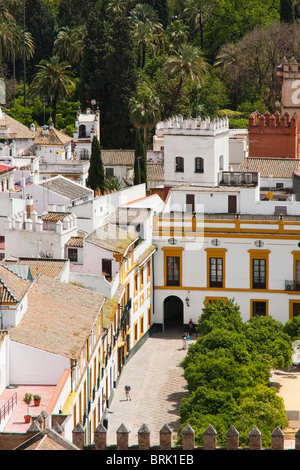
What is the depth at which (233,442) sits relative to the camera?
40.9m

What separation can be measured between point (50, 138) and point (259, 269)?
3512cm

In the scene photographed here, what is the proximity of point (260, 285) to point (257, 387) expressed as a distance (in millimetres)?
18629

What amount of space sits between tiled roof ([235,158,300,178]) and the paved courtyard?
16.1 metres

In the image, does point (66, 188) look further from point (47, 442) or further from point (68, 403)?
point (47, 442)

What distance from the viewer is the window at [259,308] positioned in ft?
249

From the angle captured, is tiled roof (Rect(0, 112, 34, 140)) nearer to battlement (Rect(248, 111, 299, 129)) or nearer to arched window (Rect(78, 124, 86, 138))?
arched window (Rect(78, 124, 86, 138))

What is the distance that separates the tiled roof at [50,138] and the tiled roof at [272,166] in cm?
2255

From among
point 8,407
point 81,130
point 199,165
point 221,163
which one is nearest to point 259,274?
point 199,165

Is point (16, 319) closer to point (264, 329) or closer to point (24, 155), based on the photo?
point (264, 329)

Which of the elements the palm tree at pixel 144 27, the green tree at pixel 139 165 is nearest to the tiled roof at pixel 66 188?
the green tree at pixel 139 165

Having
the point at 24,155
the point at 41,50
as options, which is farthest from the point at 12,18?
the point at 24,155

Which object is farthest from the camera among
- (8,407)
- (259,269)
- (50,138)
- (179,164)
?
(50,138)

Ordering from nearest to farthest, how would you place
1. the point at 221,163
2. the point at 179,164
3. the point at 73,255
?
the point at 73,255, the point at 179,164, the point at 221,163

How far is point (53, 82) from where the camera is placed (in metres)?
119
